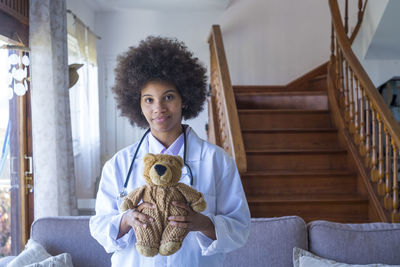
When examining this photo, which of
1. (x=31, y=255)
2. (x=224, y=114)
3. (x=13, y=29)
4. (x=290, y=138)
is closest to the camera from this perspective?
(x=31, y=255)

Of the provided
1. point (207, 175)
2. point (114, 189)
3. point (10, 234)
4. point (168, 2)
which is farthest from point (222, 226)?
point (168, 2)

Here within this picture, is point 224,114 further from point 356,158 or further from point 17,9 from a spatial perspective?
point 17,9

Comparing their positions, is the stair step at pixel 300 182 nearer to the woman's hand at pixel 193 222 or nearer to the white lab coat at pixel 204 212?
the white lab coat at pixel 204 212

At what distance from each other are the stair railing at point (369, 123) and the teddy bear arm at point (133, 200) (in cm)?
206

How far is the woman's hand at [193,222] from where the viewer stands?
34.0 inches

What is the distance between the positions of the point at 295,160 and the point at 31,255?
7.47 ft

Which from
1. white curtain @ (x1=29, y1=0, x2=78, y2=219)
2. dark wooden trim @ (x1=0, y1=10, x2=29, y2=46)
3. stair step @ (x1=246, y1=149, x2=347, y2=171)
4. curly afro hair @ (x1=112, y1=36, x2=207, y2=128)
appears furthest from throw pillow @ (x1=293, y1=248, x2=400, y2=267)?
dark wooden trim @ (x1=0, y1=10, x2=29, y2=46)

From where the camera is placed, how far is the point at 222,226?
0.97 m

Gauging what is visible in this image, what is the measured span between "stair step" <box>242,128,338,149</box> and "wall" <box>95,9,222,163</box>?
211 centimetres

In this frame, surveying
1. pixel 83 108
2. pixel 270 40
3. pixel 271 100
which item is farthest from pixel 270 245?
pixel 270 40

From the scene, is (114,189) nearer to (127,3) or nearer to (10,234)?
(10,234)

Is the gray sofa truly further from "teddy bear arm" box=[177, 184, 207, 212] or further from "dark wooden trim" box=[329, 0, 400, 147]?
"teddy bear arm" box=[177, 184, 207, 212]

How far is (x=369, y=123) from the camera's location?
10.2ft

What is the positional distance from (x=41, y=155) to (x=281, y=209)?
173 cm
